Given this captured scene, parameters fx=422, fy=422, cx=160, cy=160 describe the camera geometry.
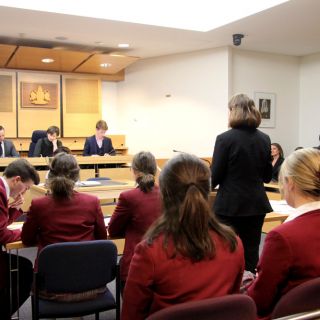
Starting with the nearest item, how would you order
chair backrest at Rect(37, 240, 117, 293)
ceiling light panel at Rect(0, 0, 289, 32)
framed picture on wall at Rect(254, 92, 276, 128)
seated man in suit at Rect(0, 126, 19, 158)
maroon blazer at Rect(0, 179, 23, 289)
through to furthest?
chair backrest at Rect(37, 240, 117, 293) → maroon blazer at Rect(0, 179, 23, 289) → ceiling light panel at Rect(0, 0, 289, 32) → seated man in suit at Rect(0, 126, 19, 158) → framed picture on wall at Rect(254, 92, 276, 128)

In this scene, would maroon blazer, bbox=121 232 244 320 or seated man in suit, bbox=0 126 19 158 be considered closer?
maroon blazer, bbox=121 232 244 320

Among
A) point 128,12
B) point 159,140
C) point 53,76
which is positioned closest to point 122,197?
point 128,12

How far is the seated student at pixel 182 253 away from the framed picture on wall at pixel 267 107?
6.72 metres

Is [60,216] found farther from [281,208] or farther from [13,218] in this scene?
[281,208]

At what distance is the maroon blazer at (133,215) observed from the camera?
2486 millimetres

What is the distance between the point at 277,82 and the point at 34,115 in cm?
489

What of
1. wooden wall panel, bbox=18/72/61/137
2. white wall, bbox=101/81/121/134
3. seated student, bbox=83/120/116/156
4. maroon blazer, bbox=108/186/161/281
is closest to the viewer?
maroon blazer, bbox=108/186/161/281

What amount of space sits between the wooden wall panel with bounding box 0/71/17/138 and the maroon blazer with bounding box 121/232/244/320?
7.75m

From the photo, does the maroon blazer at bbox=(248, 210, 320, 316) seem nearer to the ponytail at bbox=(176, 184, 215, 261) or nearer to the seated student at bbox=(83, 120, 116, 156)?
the ponytail at bbox=(176, 184, 215, 261)

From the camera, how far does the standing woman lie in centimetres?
267

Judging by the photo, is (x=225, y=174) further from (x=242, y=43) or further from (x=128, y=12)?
(x=242, y=43)

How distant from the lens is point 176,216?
4.50ft

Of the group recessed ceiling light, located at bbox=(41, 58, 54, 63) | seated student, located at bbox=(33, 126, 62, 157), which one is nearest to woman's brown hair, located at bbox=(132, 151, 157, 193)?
seated student, located at bbox=(33, 126, 62, 157)

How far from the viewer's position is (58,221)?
226cm
